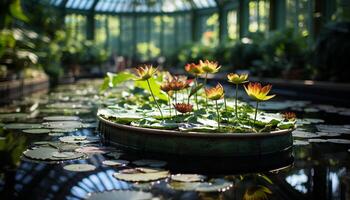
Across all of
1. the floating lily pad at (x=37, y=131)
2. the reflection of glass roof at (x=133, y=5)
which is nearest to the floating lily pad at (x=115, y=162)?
the floating lily pad at (x=37, y=131)

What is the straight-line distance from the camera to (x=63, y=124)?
4.95 meters

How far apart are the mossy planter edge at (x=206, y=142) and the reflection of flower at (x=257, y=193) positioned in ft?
2.65

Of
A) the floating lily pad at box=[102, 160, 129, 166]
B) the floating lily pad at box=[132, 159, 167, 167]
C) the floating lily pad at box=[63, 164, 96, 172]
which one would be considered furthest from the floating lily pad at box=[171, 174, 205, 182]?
the floating lily pad at box=[63, 164, 96, 172]

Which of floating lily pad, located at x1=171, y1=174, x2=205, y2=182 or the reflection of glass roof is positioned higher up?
the reflection of glass roof

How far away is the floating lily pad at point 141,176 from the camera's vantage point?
8.82 feet

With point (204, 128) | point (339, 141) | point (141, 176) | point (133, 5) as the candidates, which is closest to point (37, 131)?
point (204, 128)

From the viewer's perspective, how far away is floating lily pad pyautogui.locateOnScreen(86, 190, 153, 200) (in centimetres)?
231

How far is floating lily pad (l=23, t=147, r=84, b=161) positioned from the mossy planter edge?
574 millimetres

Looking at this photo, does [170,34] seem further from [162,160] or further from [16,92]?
[162,160]

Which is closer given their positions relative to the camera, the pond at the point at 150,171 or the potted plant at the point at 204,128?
the pond at the point at 150,171

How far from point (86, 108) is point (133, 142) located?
10.7 ft

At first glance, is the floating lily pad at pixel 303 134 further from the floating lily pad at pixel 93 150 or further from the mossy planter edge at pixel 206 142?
the floating lily pad at pixel 93 150

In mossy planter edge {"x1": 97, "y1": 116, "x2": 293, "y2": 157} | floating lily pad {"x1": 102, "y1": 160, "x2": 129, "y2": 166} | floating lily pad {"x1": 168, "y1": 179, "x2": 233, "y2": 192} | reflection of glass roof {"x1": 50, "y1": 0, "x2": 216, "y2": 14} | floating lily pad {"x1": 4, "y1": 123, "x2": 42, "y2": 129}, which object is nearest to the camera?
floating lily pad {"x1": 168, "y1": 179, "x2": 233, "y2": 192}

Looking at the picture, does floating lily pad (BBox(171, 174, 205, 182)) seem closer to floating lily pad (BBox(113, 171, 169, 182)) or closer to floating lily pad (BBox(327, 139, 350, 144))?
floating lily pad (BBox(113, 171, 169, 182))
